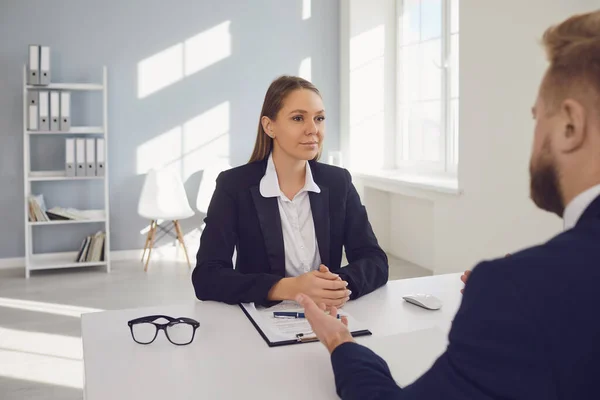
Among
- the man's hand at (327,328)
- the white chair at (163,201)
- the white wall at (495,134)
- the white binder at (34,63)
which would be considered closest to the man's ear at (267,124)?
the man's hand at (327,328)

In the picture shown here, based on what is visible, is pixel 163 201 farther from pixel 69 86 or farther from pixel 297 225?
pixel 297 225

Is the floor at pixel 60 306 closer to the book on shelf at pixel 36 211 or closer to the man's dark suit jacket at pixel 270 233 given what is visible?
the book on shelf at pixel 36 211

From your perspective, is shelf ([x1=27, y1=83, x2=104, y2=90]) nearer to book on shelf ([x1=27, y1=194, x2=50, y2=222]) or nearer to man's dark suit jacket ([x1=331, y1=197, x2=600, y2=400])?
book on shelf ([x1=27, y1=194, x2=50, y2=222])

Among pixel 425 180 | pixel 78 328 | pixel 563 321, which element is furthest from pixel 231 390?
pixel 425 180

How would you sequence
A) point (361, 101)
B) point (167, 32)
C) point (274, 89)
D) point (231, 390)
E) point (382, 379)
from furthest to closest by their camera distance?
point (361, 101) → point (167, 32) → point (274, 89) → point (231, 390) → point (382, 379)

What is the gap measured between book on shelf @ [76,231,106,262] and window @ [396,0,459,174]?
2874 millimetres

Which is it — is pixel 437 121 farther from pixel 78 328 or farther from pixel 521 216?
pixel 78 328

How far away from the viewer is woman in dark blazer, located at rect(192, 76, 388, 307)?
196cm

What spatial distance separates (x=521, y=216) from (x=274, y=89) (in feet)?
6.73

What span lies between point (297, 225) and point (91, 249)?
3.65m

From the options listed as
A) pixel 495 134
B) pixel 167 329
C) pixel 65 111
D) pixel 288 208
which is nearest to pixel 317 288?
pixel 167 329

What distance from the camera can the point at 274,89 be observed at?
7.00ft

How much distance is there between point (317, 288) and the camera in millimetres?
1565

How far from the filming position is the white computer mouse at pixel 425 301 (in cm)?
156
